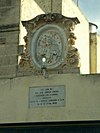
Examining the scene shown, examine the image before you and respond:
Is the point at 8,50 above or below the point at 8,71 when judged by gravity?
above

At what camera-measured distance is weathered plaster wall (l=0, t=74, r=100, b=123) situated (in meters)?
15.8

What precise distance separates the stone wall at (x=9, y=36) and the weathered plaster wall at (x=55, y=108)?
5.76 ft

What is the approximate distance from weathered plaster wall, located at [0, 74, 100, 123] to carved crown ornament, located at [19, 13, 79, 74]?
0.53 meters

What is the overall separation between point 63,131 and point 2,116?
2.15m

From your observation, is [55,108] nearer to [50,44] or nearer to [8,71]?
[50,44]

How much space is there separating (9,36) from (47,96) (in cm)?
357

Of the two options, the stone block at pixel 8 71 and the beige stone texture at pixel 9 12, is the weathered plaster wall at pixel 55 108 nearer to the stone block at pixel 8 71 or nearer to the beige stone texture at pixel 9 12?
the stone block at pixel 8 71

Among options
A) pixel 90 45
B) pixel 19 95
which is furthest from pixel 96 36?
pixel 19 95

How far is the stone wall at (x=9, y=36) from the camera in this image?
18531 millimetres

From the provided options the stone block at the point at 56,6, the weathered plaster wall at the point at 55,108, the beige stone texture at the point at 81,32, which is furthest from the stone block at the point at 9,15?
the beige stone texture at the point at 81,32

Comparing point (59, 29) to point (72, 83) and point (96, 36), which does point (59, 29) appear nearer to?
point (72, 83)

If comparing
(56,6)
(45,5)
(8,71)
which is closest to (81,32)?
(45,5)

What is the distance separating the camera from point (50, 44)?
17141 millimetres

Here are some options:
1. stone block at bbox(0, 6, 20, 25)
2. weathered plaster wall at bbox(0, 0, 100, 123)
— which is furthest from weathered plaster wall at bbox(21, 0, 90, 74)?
weathered plaster wall at bbox(0, 0, 100, 123)
